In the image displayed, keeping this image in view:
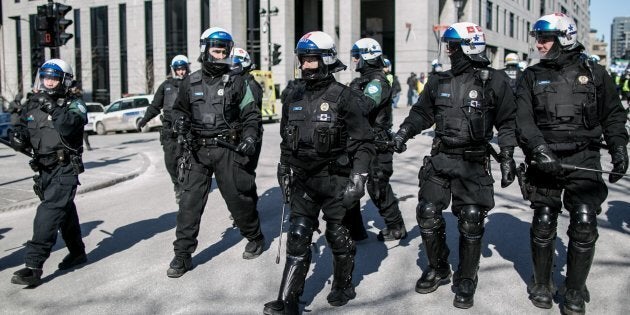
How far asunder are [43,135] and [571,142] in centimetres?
425

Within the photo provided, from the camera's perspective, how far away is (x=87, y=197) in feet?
31.1

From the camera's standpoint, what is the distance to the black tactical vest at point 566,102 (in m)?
4.18

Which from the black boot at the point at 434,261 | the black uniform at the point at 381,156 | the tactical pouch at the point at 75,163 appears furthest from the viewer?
the black uniform at the point at 381,156

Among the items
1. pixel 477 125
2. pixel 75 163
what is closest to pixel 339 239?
pixel 477 125

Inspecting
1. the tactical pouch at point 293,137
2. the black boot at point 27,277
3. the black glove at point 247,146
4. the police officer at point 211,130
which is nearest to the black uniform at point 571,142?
the tactical pouch at point 293,137

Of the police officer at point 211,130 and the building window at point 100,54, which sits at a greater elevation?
the building window at point 100,54

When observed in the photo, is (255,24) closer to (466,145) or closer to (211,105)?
(211,105)

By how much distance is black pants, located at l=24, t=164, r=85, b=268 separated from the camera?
5.05 metres

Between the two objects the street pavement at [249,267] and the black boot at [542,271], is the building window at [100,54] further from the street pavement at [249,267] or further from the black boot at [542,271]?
the black boot at [542,271]

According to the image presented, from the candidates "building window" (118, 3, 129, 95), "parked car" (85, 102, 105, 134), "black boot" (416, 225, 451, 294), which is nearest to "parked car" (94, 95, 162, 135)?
"parked car" (85, 102, 105, 134)

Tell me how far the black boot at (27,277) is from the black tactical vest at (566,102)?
13.7 ft

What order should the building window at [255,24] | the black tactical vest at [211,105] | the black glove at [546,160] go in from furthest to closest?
the building window at [255,24] → the black tactical vest at [211,105] → the black glove at [546,160]

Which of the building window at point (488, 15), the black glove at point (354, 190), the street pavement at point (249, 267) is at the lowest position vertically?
the street pavement at point (249, 267)

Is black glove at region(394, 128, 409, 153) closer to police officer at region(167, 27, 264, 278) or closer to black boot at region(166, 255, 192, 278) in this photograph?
police officer at region(167, 27, 264, 278)
